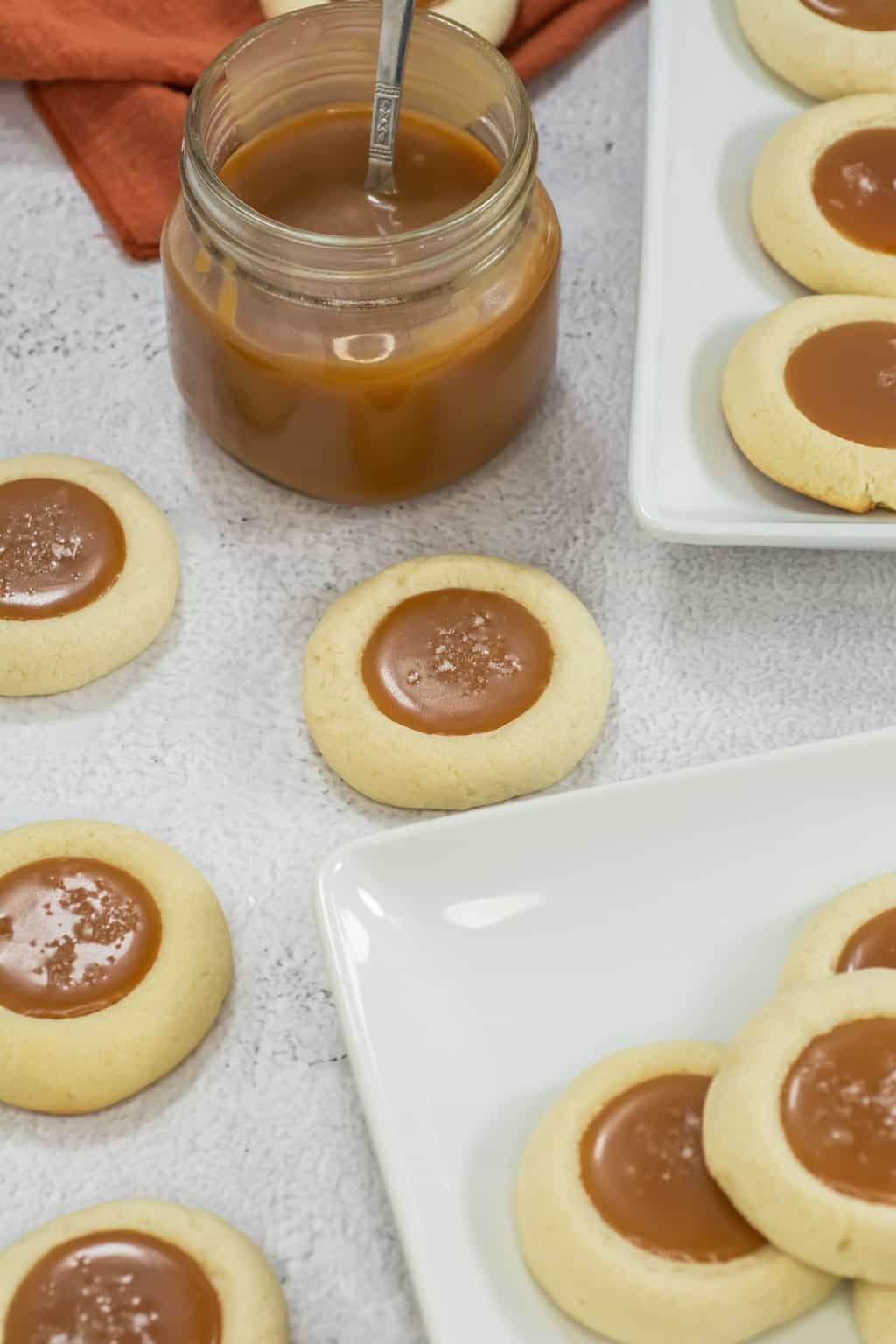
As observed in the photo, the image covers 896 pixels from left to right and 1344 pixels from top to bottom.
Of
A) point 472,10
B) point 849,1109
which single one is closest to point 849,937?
point 849,1109

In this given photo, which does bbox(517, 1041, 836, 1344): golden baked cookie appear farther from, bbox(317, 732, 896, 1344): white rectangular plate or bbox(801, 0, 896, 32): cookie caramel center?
bbox(801, 0, 896, 32): cookie caramel center

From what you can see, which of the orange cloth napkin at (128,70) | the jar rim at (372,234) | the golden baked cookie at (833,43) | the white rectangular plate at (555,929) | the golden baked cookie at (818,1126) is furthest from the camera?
the orange cloth napkin at (128,70)

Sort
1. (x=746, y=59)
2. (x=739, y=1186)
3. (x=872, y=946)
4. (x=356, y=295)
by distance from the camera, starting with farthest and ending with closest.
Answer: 1. (x=746, y=59)
2. (x=356, y=295)
3. (x=872, y=946)
4. (x=739, y=1186)

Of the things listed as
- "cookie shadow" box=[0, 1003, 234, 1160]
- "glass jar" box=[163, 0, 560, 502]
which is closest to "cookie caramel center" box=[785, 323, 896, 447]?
"glass jar" box=[163, 0, 560, 502]

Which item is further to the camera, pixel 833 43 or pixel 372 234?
pixel 833 43

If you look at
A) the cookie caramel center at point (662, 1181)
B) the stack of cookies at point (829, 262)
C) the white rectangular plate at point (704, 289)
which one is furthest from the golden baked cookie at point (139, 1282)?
the stack of cookies at point (829, 262)

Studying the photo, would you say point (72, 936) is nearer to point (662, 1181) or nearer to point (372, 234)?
point (662, 1181)

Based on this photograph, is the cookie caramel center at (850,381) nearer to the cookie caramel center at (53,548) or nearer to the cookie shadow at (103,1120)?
the cookie caramel center at (53,548)
